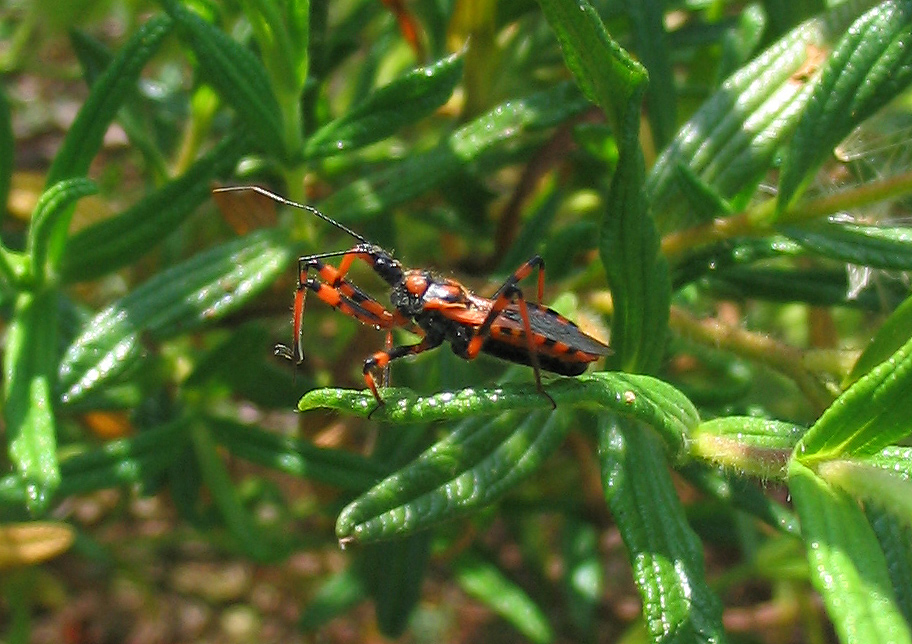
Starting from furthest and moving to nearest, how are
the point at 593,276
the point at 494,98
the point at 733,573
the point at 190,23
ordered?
the point at 733,573, the point at 494,98, the point at 593,276, the point at 190,23

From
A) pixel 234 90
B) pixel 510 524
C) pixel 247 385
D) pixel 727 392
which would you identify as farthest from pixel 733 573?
pixel 234 90

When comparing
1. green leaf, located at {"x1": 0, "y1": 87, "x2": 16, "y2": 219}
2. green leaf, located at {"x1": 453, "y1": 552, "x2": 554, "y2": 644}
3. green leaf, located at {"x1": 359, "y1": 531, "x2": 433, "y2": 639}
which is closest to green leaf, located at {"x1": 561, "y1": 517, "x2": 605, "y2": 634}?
green leaf, located at {"x1": 453, "y1": 552, "x2": 554, "y2": 644}

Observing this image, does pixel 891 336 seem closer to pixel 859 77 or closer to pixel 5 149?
pixel 859 77

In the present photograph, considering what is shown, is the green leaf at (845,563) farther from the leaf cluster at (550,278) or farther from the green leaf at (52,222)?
the green leaf at (52,222)

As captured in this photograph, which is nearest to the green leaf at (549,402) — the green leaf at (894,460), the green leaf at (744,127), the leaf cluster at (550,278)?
the leaf cluster at (550,278)

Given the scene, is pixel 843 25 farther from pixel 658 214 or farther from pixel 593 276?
pixel 593 276

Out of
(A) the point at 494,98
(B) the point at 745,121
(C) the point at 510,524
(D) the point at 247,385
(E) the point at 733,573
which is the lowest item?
(E) the point at 733,573
